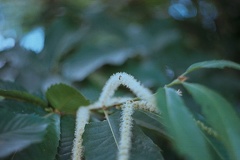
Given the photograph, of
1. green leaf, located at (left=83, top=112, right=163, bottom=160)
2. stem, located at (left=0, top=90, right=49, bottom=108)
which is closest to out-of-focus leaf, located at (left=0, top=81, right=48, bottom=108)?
stem, located at (left=0, top=90, right=49, bottom=108)

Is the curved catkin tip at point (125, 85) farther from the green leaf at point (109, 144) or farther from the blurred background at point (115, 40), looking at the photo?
the blurred background at point (115, 40)

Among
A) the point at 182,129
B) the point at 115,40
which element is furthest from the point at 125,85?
the point at 115,40

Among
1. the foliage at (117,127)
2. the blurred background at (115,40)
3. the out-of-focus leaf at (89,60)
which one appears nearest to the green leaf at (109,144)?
the foliage at (117,127)

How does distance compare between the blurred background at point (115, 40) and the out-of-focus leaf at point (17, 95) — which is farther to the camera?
the blurred background at point (115, 40)

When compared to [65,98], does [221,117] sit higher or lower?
lower

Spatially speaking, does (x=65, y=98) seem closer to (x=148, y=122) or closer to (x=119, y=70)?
(x=148, y=122)

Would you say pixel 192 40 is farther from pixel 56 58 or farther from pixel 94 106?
pixel 94 106
